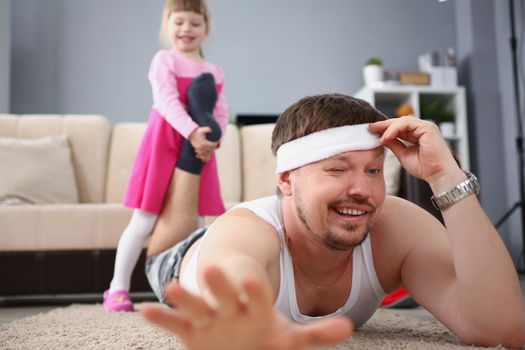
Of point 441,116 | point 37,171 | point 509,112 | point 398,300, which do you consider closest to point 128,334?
point 398,300

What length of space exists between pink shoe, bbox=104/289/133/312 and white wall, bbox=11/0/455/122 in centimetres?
265

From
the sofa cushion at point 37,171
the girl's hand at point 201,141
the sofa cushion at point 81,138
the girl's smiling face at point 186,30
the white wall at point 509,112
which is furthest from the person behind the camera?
the white wall at point 509,112

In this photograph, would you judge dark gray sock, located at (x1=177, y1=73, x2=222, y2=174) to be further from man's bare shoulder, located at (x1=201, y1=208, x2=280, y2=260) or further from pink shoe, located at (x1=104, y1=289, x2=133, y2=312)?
man's bare shoulder, located at (x1=201, y1=208, x2=280, y2=260)

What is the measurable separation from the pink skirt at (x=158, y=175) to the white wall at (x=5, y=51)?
2.52m

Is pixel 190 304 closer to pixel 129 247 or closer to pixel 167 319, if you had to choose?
pixel 167 319

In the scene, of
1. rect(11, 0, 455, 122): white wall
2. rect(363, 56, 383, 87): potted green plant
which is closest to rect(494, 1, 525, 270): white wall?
rect(11, 0, 455, 122): white wall

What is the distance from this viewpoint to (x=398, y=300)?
2025 mm

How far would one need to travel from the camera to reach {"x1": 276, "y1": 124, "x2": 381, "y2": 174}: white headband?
103 cm

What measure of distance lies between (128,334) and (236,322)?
0.85 m

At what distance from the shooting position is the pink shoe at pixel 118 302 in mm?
1890

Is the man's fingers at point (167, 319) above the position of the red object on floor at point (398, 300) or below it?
above

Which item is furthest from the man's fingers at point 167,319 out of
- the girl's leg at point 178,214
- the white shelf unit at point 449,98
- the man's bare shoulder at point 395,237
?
the white shelf unit at point 449,98

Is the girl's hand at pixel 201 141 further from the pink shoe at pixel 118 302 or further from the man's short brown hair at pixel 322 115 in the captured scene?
the man's short brown hair at pixel 322 115

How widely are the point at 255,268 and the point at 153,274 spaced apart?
96 centimetres
